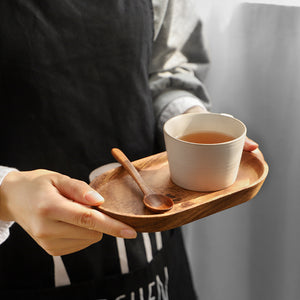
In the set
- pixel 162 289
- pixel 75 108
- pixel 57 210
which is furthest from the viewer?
pixel 162 289

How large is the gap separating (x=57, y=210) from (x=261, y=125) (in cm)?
68

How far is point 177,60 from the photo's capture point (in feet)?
3.07

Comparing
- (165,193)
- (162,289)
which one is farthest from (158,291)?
(165,193)

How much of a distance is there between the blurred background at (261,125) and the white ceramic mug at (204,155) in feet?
1.31

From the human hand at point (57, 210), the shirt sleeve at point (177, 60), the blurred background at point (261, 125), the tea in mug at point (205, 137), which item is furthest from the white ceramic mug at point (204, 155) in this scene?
the blurred background at point (261, 125)

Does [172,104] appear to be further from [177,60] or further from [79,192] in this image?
[79,192]

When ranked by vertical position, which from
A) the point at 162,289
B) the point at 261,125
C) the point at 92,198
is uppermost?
the point at 92,198

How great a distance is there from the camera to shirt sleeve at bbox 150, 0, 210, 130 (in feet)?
2.85

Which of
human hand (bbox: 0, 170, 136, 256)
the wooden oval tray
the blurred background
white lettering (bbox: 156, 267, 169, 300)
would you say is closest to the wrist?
human hand (bbox: 0, 170, 136, 256)

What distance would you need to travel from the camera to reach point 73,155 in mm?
761

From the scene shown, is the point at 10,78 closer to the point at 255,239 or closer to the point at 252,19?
the point at 252,19

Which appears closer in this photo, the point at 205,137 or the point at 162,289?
the point at 205,137

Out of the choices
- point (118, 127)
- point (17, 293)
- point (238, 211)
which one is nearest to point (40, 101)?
point (118, 127)

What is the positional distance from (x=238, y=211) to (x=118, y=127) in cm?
51
